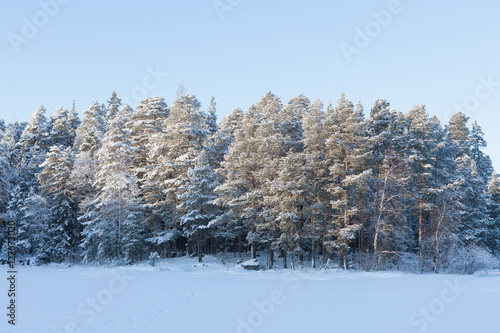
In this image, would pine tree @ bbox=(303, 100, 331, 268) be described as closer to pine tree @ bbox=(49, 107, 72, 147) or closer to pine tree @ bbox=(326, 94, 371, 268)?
pine tree @ bbox=(326, 94, 371, 268)

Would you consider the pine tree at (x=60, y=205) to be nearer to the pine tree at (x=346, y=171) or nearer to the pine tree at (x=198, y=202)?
the pine tree at (x=198, y=202)

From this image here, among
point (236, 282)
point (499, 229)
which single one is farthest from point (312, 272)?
point (499, 229)

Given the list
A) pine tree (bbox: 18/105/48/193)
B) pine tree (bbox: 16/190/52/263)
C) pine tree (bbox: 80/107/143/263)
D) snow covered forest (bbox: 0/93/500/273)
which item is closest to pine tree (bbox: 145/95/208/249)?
snow covered forest (bbox: 0/93/500/273)

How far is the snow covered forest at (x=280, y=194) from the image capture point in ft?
97.5

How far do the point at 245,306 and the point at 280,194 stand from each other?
16522mm

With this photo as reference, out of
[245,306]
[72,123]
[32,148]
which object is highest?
[72,123]

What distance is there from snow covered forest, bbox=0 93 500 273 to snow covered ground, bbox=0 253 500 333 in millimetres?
9276

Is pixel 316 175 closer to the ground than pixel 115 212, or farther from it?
farther from it

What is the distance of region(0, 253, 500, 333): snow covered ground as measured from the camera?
10359mm

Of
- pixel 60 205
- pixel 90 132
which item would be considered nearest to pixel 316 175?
pixel 60 205

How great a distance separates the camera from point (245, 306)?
44.4ft

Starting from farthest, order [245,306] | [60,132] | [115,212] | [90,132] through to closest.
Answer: [60,132] → [90,132] → [115,212] → [245,306]

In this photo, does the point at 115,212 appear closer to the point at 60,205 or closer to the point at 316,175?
the point at 60,205

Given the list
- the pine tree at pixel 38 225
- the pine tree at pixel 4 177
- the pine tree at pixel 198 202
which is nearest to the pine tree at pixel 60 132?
the pine tree at pixel 4 177
